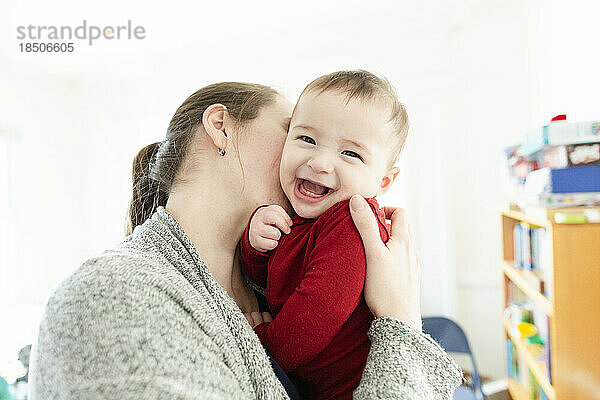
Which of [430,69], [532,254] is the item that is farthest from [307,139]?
[430,69]

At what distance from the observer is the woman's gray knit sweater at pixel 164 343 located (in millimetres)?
687

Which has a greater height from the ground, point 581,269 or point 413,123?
point 413,123

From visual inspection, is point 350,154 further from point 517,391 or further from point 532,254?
point 517,391

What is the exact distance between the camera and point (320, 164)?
39.8 inches

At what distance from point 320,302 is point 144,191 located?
0.56 m

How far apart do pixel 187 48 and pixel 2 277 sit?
254cm

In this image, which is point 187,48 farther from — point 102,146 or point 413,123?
A: point 413,123

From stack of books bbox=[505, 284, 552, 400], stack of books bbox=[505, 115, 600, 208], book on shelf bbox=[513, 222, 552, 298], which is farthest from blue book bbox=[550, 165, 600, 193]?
stack of books bbox=[505, 284, 552, 400]

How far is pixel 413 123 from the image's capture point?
377 centimetres

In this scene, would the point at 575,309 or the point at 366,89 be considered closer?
the point at 366,89

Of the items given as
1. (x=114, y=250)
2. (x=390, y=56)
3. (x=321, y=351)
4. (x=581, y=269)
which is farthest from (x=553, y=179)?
(x=390, y=56)

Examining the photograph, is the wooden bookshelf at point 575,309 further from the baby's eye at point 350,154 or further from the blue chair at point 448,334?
the baby's eye at point 350,154

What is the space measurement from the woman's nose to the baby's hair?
132 mm

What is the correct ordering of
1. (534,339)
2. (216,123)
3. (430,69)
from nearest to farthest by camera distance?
(216,123), (534,339), (430,69)
